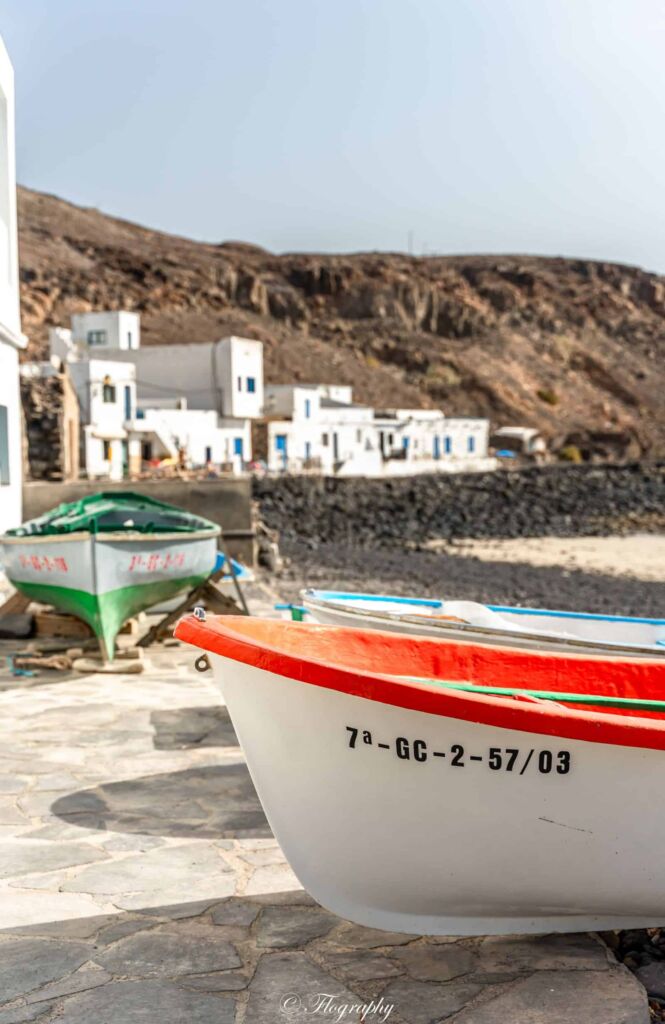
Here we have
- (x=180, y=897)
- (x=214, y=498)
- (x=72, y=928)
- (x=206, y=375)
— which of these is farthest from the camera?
(x=206, y=375)

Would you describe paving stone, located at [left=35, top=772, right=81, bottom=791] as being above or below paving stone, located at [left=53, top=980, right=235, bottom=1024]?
below

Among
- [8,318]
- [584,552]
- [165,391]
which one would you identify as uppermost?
[165,391]

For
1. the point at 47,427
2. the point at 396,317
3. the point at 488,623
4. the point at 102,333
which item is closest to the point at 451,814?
the point at 488,623

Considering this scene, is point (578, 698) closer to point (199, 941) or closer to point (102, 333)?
point (199, 941)

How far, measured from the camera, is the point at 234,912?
439 centimetres

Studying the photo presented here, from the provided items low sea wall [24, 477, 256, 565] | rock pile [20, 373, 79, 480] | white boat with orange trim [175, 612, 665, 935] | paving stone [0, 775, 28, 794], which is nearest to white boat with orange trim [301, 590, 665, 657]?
paving stone [0, 775, 28, 794]

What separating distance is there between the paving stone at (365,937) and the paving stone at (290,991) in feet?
0.79

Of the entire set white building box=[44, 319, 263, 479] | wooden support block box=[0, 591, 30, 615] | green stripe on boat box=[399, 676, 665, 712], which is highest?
white building box=[44, 319, 263, 479]

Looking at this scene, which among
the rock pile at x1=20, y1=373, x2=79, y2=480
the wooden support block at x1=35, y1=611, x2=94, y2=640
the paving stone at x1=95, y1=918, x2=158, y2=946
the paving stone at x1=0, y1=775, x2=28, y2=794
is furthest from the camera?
the rock pile at x1=20, y1=373, x2=79, y2=480

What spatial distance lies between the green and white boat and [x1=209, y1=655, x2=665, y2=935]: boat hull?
205 inches

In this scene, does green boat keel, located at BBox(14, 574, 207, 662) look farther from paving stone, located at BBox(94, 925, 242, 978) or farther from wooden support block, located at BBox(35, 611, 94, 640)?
paving stone, located at BBox(94, 925, 242, 978)

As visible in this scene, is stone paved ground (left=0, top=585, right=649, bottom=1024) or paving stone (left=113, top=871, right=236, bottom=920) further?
paving stone (left=113, top=871, right=236, bottom=920)

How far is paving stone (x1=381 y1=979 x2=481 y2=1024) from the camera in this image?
11.6 feet

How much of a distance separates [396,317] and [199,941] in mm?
114766
